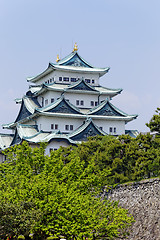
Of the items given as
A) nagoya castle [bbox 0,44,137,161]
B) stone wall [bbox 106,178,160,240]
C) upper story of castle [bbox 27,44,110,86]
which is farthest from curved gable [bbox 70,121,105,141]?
stone wall [bbox 106,178,160,240]

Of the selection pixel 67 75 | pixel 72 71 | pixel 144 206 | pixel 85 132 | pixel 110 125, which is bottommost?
pixel 144 206

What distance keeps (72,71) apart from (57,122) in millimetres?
7152

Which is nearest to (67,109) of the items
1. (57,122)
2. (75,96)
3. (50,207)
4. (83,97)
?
(57,122)

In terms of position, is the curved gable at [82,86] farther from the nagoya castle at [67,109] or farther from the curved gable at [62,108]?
the curved gable at [62,108]

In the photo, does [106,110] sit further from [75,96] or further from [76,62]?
[76,62]

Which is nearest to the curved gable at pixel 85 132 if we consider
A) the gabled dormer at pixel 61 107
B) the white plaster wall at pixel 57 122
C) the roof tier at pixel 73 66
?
the white plaster wall at pixel 57 122

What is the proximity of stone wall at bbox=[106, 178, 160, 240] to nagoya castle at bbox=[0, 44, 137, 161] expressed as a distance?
16.4 metres

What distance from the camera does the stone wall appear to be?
23406 millimetres

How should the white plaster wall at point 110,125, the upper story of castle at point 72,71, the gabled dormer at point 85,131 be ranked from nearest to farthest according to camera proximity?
the gabled dormer at point 85,131 → the white plaster wall at point 110,125 → the upper story of castle at point 72,71

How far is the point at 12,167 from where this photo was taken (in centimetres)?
2252

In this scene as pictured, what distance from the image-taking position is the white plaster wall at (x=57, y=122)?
46406 millimetres

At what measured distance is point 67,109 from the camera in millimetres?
46656

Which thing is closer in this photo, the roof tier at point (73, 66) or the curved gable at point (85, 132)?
the curved gable at point (85, 132)

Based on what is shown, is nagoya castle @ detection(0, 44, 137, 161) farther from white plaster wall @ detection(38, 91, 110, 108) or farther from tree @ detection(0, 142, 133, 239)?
tree @ detection(0, 142, 133, 239)
